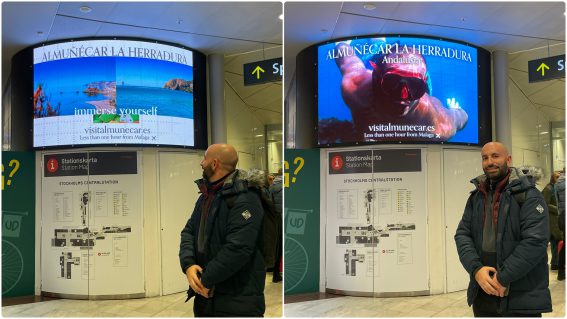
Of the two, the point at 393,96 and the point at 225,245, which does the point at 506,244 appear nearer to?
the point at 225,245

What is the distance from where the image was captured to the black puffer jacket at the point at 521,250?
1.93m

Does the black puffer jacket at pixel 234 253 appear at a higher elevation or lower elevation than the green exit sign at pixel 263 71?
lower

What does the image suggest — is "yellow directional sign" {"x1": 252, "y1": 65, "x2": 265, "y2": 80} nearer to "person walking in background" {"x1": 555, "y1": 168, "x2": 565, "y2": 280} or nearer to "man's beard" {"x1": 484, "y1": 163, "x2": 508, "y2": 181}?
Answer: "man's beard" {"x1": 484, "y1": 163, "x2": 508, "y2": 181}

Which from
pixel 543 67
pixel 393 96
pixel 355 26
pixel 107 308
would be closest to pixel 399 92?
pixel 393 96

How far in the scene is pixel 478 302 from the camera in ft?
7.06

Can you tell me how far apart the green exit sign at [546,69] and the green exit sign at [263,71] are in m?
2.17

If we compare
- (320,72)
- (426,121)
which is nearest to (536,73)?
(426,121)

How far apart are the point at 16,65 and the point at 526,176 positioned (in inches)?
122

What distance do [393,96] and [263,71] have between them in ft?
5.73

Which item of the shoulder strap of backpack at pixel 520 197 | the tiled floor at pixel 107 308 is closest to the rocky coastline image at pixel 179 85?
the tiled floor at pixel 107 308

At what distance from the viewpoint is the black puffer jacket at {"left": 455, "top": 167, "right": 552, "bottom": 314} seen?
1.93 m

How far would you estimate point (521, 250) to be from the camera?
6.34 feet

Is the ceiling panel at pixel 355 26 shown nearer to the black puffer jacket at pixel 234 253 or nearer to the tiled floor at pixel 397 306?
the black puffer jacket at pixel 234 253

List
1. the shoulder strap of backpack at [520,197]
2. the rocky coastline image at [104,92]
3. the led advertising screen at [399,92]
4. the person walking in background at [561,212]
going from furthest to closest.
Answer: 1. the led advertising screen at [399,92]
2. the person walking in background at [561,212]
3. the rocky coastline image at [104,92]
4. the shoulder strap of backpack at [520,197]
